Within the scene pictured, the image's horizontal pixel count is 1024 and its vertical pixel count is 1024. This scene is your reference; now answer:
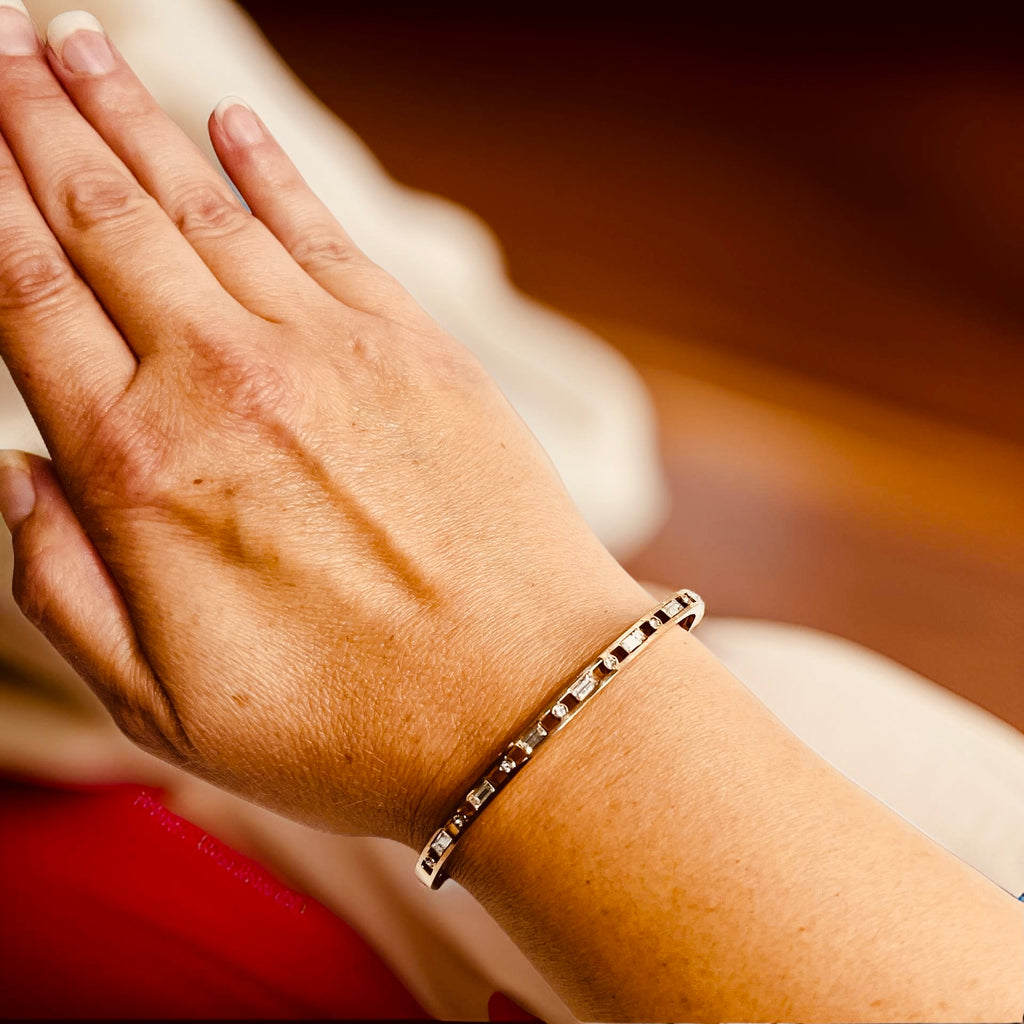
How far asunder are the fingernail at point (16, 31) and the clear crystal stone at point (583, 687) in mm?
671

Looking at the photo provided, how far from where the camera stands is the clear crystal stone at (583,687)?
0.55m

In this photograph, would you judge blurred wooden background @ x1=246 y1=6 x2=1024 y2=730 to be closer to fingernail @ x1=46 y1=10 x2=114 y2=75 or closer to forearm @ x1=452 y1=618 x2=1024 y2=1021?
forearm @ x1=452 y1=618 x2=1024 y2=1021

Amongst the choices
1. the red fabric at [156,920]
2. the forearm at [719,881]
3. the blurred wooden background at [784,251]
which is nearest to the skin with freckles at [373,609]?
the forearm at [719,881]

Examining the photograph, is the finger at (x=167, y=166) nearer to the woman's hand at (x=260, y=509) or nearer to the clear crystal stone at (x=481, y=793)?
the woman's hand at (x=260, y=509)

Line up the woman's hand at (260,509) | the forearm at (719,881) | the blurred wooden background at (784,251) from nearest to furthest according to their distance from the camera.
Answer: the forearm at (719,881) → the woman's hand at (260,509) → the blurred wooden background at (784,251)

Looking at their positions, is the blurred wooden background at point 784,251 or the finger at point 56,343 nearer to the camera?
the finger at point 56,343

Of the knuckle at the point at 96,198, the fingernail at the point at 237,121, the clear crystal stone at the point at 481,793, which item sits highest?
the fingernail at the point at 237,121

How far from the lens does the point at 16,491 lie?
0.66 m

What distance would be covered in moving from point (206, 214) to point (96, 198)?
0.27 feet

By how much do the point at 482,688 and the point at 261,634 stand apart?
0.48 feet

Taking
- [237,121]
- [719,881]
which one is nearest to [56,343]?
[237,121]

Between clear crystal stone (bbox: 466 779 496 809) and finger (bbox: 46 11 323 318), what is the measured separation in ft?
1.31

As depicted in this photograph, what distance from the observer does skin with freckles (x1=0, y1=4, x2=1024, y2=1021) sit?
0.49m

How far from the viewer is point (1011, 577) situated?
4.30 feet
